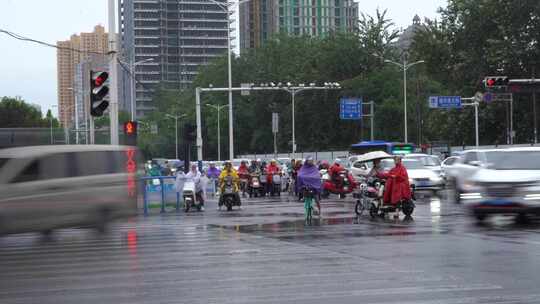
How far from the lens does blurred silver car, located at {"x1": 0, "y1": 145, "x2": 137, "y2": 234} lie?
17.0 m

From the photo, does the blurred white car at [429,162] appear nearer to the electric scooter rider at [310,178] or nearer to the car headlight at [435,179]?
the car headlight at [435,179]

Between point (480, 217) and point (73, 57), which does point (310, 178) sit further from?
point (73, 57)

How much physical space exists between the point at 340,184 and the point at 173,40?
148 metres

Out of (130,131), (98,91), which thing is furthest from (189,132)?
(98,91)

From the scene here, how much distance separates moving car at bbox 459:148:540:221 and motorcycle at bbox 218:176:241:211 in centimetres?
→ 1071

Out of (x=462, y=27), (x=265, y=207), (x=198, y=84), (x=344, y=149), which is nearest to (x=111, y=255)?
(x=265, y=207)

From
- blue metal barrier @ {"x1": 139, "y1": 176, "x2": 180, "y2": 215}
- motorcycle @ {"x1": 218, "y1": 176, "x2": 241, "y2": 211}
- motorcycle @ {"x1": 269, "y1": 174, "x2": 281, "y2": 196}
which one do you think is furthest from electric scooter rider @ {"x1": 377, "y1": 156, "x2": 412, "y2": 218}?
motorcycle @ {"x1": 269, "y1": 174, "x2": 281, "y2": 196}

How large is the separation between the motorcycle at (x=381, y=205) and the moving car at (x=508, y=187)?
106 inches

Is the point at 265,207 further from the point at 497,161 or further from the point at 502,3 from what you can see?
the point at 502,3

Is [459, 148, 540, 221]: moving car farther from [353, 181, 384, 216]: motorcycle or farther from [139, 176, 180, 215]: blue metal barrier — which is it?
[139, 176, 180, 215]: blue metal barrier

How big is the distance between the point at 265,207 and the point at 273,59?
81.1 meters

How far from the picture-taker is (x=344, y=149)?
10000cm

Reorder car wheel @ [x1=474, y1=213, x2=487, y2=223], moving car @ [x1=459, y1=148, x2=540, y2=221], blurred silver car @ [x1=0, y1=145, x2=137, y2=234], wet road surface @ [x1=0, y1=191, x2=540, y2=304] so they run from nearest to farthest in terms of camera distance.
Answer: wet road surface @ [x1=0, y1=191, x2=540, y2=304], blurred silver car @ [x1=0, y1=145, x2=137, y2=234], moving car @ [x1=459, y1=148, x2=540, y2=221], car wheel @ [x1=474, y1=213, x2=487, y2=223]

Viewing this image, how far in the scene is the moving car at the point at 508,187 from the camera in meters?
Result: 19.5
